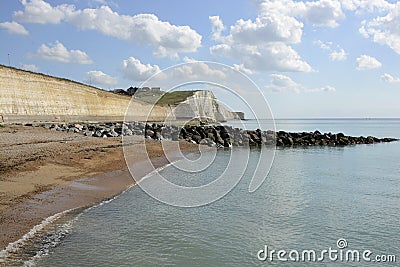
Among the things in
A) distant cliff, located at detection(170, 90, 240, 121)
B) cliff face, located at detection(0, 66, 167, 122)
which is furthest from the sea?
cliff face, located at detection(0, 66, 167, 122)

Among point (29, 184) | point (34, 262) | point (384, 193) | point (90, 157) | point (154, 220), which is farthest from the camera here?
point (90, 157)

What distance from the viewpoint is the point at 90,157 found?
22.2 m

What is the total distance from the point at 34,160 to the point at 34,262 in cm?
1094

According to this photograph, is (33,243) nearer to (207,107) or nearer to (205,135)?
(207,107)

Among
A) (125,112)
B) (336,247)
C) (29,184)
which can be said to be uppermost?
(125,112)

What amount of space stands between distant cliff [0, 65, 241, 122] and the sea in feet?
47.4

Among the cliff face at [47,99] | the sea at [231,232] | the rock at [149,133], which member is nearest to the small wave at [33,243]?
the sea at [231,232]

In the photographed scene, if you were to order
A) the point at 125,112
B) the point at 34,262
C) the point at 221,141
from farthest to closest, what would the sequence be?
the point at 125,112
the point at 221,141
the point at 34,262

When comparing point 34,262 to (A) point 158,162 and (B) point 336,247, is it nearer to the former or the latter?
(B) point 336,247

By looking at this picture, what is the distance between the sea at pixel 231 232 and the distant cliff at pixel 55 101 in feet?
47.4

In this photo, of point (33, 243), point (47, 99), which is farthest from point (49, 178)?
point (47, 99)

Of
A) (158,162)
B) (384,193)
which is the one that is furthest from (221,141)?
(384,193)

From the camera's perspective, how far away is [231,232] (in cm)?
1092

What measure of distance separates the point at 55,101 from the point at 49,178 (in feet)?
123
